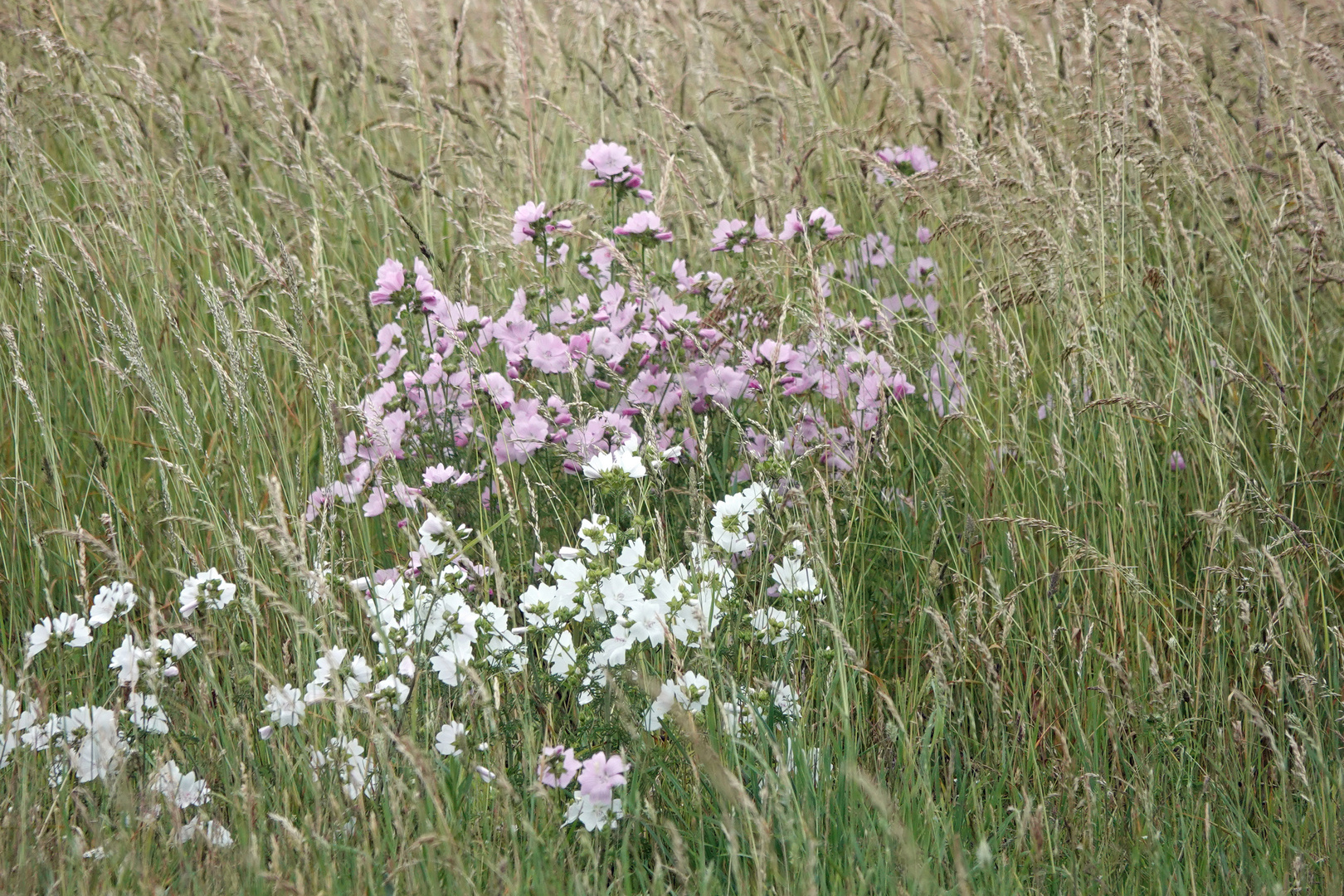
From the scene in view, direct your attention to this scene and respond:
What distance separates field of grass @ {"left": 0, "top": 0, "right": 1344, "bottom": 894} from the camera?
1.62 meters

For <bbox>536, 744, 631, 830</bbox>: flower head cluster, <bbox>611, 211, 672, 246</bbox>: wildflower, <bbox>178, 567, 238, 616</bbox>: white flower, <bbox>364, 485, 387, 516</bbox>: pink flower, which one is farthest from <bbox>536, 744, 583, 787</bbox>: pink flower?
<bbox>611, 211, 672, 246</bbox>: wildflower

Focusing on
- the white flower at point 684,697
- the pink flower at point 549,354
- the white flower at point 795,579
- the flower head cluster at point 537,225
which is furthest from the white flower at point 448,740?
the flower head cluster at point 537,225

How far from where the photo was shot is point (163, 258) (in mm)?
3189

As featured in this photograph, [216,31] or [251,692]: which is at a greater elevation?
[216,31]

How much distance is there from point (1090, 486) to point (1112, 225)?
0.79 metres

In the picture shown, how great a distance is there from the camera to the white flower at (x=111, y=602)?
1866 millimetres

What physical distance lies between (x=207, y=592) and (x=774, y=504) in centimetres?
92

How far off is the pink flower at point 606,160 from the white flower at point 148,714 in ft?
4.14

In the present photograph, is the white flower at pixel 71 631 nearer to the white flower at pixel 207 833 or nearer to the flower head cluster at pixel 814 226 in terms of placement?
the white flower at pixel 207 833

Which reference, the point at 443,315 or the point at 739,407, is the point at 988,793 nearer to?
the point at 739,407

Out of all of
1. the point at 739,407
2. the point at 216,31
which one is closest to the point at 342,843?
the point at 739,407

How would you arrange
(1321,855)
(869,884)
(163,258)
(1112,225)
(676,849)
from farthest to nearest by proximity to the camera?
(163,258), (1112,225), (1321,855), (869,884), (676,849)

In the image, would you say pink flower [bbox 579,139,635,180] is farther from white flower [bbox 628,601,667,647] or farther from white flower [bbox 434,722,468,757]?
white flower [bbox 434,722,468,757]

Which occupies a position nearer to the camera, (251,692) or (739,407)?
(251,692)
